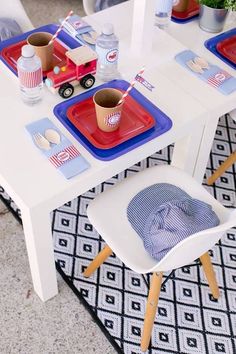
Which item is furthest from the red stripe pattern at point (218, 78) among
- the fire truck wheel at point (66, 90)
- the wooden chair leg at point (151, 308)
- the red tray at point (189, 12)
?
the wooden chair leg at point (151, 308)

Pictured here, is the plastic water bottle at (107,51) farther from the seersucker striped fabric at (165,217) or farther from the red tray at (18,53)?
the seersucker striped fabric at (165,217)

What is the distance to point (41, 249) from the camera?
1.46 meters

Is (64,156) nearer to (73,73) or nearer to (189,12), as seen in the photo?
(73,73)

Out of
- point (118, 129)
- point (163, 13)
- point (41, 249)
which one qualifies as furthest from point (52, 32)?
point (41, 249)

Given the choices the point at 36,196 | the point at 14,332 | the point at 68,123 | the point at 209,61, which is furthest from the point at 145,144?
the point at 14,332

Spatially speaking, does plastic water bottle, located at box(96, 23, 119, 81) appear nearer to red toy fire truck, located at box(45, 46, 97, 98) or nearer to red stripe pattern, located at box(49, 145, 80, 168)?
red toy fire truck, located at box(45, 46, 97, 98)

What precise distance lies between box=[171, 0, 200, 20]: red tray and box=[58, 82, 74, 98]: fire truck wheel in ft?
2.07

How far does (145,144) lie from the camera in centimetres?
144

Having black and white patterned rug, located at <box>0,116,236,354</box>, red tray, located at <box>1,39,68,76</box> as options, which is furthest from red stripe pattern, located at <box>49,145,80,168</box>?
black and white patterned rug, located at <box>0,116,236,354</box>

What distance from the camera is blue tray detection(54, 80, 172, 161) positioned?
1394 millimetres

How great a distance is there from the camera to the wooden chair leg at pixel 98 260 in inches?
65.1

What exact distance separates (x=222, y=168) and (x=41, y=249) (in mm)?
947

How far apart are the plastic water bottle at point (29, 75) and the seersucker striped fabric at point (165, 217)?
18.1 inches

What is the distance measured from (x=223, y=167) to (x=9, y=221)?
36.8 inches
